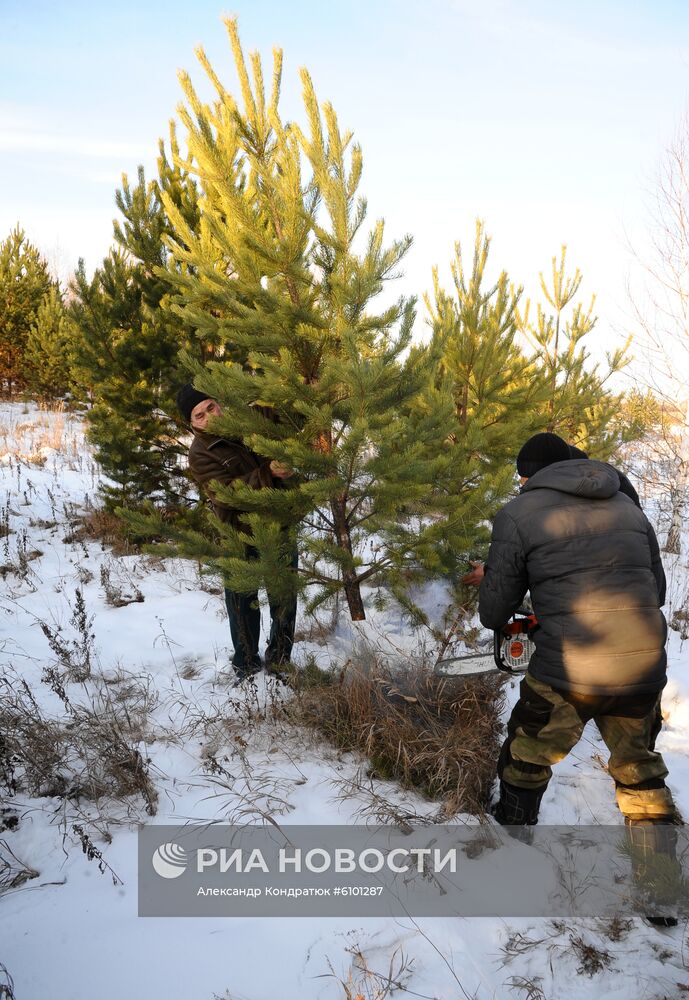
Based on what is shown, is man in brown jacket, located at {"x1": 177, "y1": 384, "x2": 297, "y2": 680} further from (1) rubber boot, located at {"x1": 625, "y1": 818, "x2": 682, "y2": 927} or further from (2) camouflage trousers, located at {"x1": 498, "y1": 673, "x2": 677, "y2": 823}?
(1) rubber boot, located at {"x1": 625, "y1": 818, "x2": 682, "y2": 927}

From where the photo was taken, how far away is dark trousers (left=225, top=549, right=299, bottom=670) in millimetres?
3568

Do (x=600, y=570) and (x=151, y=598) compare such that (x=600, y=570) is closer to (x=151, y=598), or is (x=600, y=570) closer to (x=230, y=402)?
(x=230, y=402)

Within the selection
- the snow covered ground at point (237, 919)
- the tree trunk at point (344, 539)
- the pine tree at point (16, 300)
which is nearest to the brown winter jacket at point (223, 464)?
the tree trunk at point (344, 539)

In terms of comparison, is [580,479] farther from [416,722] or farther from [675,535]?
[675,535]

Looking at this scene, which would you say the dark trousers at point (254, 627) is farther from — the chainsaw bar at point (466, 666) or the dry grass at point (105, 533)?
the dry grass at point (105, 533)

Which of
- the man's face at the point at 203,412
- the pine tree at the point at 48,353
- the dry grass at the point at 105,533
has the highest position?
the pine tree at the point at 48,353

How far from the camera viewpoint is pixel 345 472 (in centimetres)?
334

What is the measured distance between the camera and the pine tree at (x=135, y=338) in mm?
6137

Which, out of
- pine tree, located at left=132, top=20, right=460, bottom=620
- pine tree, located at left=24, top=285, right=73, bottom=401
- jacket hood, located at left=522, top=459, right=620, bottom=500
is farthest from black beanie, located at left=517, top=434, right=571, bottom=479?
pine tree, located at left=24, top=285, right=73, bottom=401

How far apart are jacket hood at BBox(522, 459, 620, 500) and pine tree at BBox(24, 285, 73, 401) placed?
15153 mm

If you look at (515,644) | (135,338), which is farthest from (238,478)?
(135,338)

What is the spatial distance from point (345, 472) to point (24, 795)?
236cm

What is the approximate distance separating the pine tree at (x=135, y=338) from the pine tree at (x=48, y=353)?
9.65 metres

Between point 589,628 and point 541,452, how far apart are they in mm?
825
